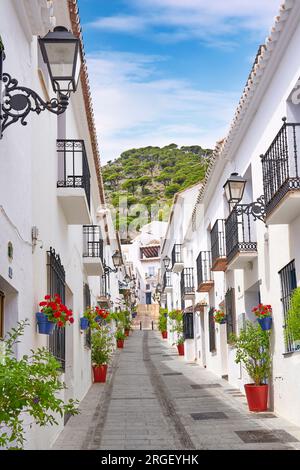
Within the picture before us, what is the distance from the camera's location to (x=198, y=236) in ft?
79.5

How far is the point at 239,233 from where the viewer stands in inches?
587

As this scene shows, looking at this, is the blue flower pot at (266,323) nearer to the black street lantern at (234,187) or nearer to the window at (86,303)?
the black street lantern at (234,187)

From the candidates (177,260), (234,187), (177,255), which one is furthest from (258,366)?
(177,255)

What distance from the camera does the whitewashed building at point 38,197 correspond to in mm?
6562

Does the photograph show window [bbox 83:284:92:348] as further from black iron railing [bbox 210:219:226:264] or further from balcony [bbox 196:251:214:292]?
balcony [bbox 196:251:214:292]

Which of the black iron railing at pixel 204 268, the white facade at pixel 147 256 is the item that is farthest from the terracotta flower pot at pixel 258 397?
the white facade at pixel 147 256

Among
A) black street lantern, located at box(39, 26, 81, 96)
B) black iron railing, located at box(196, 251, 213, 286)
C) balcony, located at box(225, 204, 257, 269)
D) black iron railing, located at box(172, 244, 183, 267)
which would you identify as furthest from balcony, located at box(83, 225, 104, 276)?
black iron railing, located at box(172, 244, 183, 267)

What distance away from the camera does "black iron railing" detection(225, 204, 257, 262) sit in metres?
13.7

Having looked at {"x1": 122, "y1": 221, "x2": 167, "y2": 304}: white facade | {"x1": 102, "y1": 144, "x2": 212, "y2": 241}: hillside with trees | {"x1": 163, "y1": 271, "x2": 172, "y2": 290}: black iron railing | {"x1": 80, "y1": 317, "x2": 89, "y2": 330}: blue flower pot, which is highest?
{"x1": 102, "y1": 144, "x2": 212, "y2": 241}: hillside with trees

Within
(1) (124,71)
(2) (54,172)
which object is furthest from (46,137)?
(1) (124,71)

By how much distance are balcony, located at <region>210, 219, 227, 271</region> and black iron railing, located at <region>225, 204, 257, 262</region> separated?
149 centimetres

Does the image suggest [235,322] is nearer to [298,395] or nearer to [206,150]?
[298,395]

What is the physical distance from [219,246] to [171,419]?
6.38 meters

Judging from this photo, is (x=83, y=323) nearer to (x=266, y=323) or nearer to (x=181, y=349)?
(x=266, y=323)
